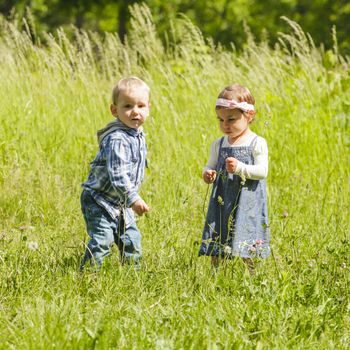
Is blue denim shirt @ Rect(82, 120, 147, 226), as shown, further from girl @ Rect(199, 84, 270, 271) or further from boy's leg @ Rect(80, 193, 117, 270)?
girl @ Rect(199, 84, 270, 271)

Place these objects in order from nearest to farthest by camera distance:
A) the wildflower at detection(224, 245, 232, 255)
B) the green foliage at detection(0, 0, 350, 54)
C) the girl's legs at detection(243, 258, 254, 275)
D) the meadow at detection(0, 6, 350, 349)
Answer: the meadow at detection(0, 6, 350, 349) < the wildflower at detection(224, 245, 232, 255) < the girl's legs at detection(243, 258, 254, 275) < the green foliage at detection(0, 0, 350, 54)

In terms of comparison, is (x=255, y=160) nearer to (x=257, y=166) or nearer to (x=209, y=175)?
(x=257, y=166)

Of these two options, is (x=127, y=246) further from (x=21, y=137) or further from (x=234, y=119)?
(x=21, y=137)

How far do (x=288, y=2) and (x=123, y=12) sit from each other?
277 inches

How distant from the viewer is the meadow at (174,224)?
296cm

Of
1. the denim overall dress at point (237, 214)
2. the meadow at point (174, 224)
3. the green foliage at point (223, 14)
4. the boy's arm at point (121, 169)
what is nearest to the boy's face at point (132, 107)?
the boy's arm at point (121, 169)

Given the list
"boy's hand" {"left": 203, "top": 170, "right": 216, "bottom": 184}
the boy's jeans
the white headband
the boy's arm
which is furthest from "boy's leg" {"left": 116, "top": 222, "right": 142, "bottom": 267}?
the white headband

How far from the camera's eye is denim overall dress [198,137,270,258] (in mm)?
3775

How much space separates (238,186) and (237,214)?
0.52ft

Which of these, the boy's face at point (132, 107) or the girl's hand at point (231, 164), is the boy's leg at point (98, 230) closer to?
the boy's face at point (132, 107)

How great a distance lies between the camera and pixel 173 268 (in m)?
3.75

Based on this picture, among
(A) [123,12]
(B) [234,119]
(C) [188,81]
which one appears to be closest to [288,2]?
(A) [123,12]

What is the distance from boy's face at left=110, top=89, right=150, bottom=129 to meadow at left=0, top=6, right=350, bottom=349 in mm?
612

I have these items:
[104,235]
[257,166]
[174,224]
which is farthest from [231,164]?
[174,224]
